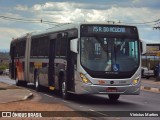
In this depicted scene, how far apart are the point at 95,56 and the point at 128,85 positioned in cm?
172

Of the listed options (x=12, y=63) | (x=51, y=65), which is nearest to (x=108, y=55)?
(x=51, y=65)

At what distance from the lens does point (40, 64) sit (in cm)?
2552

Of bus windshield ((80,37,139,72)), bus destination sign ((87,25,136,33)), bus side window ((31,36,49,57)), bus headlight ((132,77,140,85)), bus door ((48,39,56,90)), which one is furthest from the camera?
bus side window ((31,36,49,57))

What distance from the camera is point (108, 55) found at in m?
18.7

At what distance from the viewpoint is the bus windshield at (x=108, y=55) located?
1866 centimetres

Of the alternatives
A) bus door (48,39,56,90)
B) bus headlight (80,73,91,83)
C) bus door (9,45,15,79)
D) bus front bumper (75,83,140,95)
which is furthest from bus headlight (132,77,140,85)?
bus door (9,45,15,79)

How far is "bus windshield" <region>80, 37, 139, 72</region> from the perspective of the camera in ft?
61.2

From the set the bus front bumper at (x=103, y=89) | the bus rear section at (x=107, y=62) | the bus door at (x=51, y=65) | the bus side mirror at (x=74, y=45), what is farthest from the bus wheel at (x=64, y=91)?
the bus side mirror at (x=74, y=45)

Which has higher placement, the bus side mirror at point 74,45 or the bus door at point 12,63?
the bus side mirror at point 74,45

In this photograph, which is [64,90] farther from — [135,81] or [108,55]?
[135,81]

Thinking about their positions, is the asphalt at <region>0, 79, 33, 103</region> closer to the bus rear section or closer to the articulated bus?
the articulated bus

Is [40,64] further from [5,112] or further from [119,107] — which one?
[5,112]

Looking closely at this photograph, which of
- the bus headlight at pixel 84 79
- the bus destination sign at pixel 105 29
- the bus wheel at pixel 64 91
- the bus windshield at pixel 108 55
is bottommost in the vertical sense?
the bus wheel at pixel 64 91

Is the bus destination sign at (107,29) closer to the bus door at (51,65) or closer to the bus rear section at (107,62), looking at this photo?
the bus rear section at (107,62)
